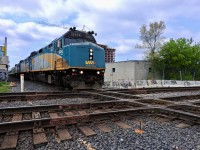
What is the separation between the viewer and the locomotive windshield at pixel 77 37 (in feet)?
37.2

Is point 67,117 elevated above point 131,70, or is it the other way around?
point 131,70

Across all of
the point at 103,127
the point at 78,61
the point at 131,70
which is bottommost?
the point at 103,127

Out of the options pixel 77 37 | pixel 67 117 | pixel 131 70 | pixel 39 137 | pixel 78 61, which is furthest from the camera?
pixel 131 70

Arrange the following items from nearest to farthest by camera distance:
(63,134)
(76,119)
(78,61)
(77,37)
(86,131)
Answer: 1. (63,134)
2. (86,131)
3. (76,119)
4. (78,61)
5. (77,37)

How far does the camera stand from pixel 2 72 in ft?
66.5

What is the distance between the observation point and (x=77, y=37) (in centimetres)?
1173

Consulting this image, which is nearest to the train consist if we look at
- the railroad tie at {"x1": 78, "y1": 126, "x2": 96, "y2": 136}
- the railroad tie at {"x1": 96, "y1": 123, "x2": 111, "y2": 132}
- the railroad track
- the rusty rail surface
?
the railroad track

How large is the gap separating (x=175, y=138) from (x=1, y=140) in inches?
113

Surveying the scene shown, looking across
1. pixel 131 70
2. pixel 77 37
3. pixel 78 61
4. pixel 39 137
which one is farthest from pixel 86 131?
pixel 131 70

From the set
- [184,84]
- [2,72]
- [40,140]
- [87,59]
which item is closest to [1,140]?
[40,140]

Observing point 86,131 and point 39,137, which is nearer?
point 39,137

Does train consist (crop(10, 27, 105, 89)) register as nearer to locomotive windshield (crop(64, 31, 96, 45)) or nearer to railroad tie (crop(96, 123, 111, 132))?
locomotive windshield (crop(64, 31, 96, 45))

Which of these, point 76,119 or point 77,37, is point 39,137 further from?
point 77,37

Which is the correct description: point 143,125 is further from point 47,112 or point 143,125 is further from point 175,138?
point 47,112
